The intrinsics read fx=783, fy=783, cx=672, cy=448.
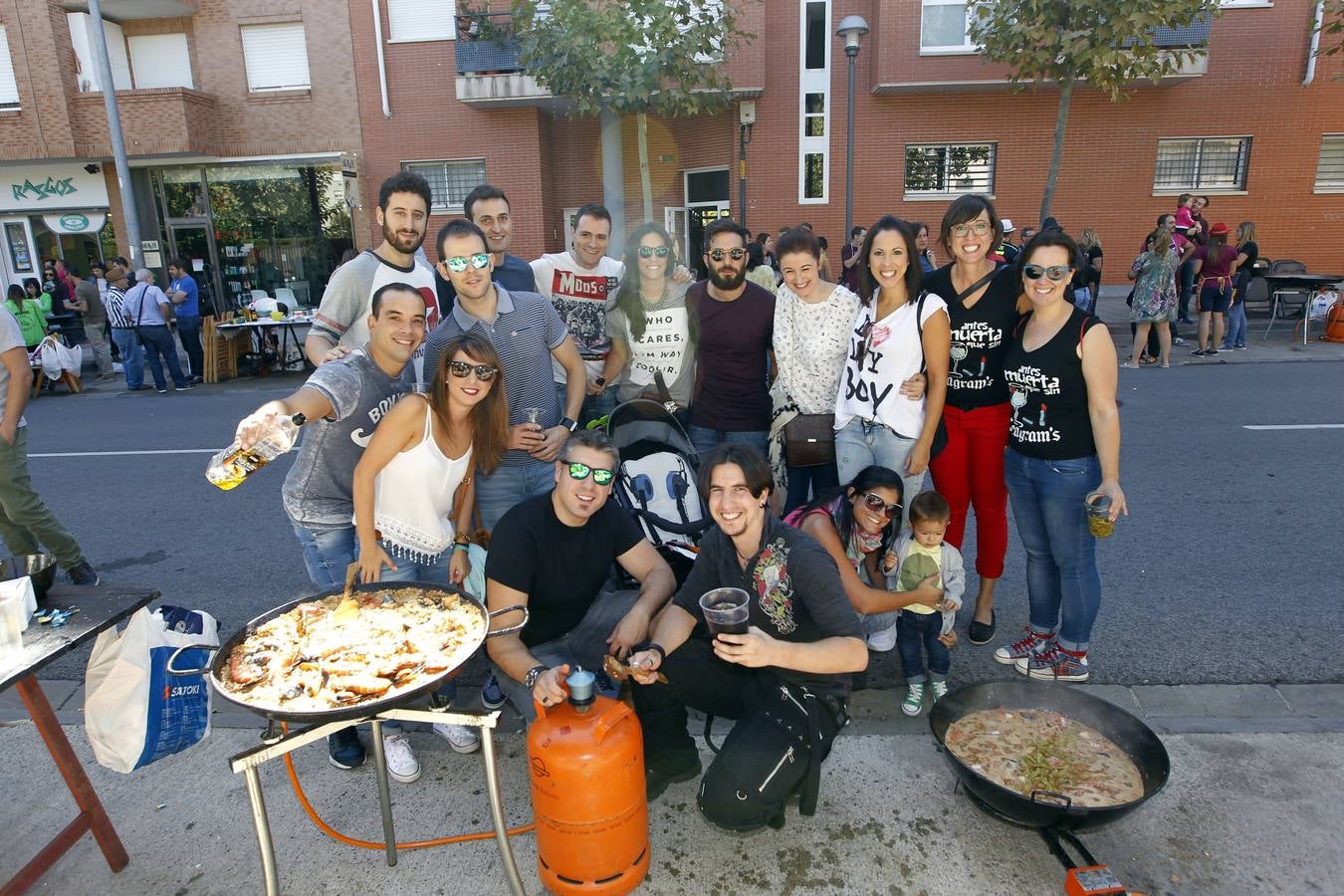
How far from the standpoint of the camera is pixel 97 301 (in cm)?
1691

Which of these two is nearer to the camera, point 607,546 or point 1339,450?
point 607,546

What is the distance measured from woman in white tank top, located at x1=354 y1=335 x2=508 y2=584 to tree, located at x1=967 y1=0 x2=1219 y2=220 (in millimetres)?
12450

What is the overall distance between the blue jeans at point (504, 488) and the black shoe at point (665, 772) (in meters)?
1.34

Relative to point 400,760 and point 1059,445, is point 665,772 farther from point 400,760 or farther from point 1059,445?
point 1059,445

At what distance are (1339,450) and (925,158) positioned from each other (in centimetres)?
1280

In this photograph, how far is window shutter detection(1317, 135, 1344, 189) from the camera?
17.4 metres

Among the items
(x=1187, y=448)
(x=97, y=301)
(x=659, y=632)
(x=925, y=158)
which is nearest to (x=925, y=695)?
(x=659, y=632)

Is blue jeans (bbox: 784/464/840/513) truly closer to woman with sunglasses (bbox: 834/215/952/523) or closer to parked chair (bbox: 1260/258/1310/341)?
woman with sunglasses (bbox: 834/215/952/523)

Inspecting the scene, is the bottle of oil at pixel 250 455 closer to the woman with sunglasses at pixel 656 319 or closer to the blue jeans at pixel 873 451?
the woman with sunglasses at pixel 656 319

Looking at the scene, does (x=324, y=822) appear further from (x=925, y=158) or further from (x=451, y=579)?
(x=925, y=158)

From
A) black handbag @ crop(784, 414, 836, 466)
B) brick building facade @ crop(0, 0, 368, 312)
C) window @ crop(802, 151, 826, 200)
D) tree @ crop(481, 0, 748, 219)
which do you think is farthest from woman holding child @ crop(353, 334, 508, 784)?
brick building facade @ crop(0, 0, 368, 312)

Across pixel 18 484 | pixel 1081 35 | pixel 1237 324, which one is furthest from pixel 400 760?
pixel 1237 324

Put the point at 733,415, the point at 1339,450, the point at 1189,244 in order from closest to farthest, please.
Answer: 1. the point at 733,415
2. the point at 1339,450
3. the point at 1189,244

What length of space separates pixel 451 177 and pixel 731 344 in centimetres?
1687
